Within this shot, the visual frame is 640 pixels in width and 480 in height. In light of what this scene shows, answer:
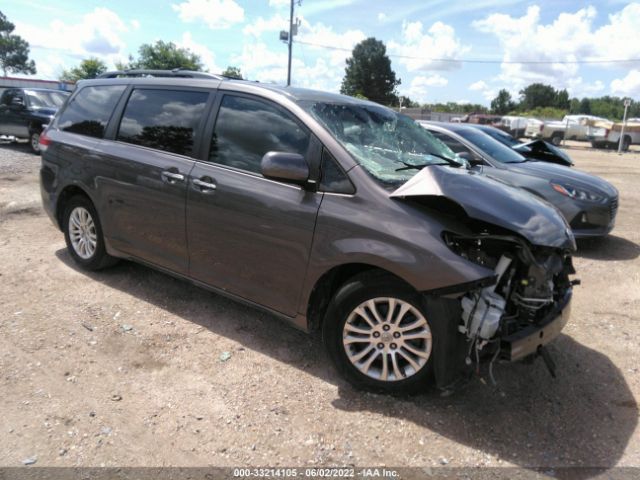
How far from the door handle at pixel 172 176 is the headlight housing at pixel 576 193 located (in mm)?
4776

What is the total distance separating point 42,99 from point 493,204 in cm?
1452

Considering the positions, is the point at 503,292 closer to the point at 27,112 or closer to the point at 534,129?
the point at 27,112

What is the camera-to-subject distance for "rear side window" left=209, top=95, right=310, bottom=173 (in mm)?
3389

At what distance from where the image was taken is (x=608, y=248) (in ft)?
22.2

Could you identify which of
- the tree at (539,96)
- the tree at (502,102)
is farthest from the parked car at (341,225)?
the tree at (539,96)

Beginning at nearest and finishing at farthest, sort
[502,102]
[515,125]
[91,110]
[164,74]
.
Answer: [164,74] < [91,110] < [515,125] < [502,102]

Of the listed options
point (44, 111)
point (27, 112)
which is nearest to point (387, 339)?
point (44, 111)

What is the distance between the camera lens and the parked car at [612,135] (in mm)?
31125

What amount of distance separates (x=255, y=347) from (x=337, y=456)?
1.25 m

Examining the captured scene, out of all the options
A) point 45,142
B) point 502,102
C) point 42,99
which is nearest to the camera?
point 45,142

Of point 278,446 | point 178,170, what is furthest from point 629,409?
point 178,170

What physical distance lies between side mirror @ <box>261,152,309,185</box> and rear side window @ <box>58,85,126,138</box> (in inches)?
86.4

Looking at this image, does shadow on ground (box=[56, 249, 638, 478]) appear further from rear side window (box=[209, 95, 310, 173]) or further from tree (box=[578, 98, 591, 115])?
tree (box=[578, 98, 591, 115])

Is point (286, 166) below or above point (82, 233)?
above
